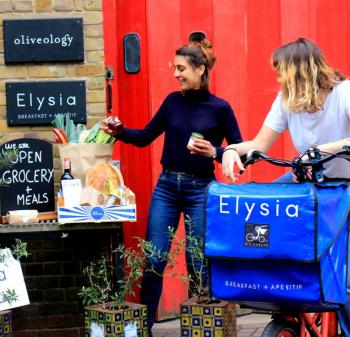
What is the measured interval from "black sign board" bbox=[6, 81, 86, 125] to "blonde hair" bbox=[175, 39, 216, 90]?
2.42ft

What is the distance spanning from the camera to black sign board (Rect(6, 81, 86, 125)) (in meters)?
5.52

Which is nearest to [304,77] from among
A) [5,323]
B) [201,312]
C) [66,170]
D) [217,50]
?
[201,312]

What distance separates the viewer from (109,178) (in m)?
5.02

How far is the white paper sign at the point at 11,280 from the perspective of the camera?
4.91 m

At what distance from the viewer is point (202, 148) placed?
15.2 feet

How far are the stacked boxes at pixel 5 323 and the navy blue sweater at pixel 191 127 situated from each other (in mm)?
1127

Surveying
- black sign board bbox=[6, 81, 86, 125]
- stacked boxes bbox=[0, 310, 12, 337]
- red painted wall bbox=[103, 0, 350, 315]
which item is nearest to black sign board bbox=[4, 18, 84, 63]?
black sign board bbox=[6, 81, 86, 125]

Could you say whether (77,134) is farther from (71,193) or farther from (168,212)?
(168,212)

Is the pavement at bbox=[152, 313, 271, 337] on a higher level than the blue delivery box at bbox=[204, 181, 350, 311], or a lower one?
lower

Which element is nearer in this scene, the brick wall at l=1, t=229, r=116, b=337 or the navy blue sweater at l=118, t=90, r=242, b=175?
the navy blue sweater at l=118, t=90, r=242, b=175

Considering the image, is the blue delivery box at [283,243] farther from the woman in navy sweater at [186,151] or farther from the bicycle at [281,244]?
the woman in navy sweater at [186,151]

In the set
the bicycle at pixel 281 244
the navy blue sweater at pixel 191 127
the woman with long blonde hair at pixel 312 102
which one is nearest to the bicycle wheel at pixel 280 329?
the bicycle at pixel 281 244

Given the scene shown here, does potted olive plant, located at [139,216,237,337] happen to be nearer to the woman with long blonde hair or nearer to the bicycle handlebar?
the woman with long blonde hair

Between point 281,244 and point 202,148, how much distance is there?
1.11m
